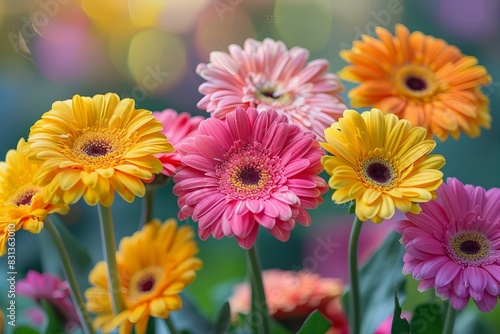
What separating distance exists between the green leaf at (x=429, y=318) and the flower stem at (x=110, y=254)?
0.22 metres

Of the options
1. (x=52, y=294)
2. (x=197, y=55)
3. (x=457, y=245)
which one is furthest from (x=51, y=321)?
(x=197, y=55)

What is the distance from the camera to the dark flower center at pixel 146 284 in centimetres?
49

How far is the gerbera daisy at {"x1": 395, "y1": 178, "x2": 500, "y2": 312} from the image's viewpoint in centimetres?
40

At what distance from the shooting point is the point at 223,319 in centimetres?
51

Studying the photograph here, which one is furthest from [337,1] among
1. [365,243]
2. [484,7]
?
[365,243]

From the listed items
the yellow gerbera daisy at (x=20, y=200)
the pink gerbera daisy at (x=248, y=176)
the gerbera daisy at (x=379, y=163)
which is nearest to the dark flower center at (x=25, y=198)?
the yellow gerbera daisy at (x=20, y=200)

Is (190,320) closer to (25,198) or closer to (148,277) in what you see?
(148,277)

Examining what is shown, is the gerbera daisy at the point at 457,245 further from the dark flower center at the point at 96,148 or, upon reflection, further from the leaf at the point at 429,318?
the dark flower center at the point at 96,148

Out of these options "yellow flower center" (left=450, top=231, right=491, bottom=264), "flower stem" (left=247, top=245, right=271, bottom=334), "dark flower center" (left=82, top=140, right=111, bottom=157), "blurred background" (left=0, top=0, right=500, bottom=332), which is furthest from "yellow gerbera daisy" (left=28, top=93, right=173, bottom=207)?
"blurred background" (left=0, top=0, right=500, bottom=332)

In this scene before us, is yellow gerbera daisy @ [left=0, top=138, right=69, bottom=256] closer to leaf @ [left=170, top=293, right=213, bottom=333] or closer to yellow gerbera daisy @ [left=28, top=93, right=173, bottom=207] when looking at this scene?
yellow gerbera daisy @ [left=28, top=93, right=173, bottom=207]

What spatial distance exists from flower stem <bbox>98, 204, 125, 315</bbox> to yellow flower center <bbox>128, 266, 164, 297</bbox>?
0.03 m

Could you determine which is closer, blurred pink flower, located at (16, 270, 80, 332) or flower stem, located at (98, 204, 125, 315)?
flower stem, located at (98, 204, 125, 315)

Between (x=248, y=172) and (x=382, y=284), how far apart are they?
20cm

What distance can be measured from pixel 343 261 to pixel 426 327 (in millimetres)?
408
